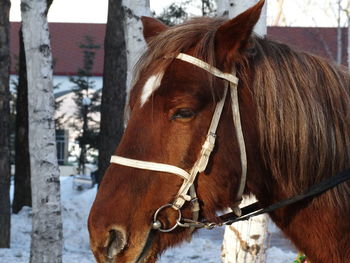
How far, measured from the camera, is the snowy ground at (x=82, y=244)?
10000mm

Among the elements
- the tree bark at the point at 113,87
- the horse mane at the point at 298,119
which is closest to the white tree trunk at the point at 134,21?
the horse mane at the point at 298,119

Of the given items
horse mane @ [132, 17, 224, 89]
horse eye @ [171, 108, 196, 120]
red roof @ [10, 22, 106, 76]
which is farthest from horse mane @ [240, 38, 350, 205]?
red roof @ [10, 22, 106, 76]

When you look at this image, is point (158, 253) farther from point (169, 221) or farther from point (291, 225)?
point (291, 225)

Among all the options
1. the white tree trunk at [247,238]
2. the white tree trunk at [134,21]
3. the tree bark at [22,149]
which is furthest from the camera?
the tree bark at [22,149]

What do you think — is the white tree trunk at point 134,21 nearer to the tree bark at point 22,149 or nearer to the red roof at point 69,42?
the tree bark at point 22,149

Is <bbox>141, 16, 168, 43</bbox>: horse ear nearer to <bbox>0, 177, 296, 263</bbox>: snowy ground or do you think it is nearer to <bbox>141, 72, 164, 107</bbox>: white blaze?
<bbox>141, 72, 164, 107</bbox>: white blaze

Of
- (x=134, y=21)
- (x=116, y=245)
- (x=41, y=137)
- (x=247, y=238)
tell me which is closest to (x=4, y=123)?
(x=41, y=137)

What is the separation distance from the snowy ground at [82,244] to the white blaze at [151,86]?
20.8 ft

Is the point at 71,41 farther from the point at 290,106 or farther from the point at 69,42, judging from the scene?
the point at 290,106

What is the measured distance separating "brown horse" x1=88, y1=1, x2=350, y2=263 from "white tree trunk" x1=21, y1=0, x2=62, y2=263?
179 inches

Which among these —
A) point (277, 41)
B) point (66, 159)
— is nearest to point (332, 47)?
point (66, 159)

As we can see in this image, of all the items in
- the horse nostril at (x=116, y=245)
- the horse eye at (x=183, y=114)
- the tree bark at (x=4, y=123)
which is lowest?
the tree bark at (x=4, y=123)

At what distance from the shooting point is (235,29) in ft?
9.20

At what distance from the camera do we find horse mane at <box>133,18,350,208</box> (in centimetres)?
285
